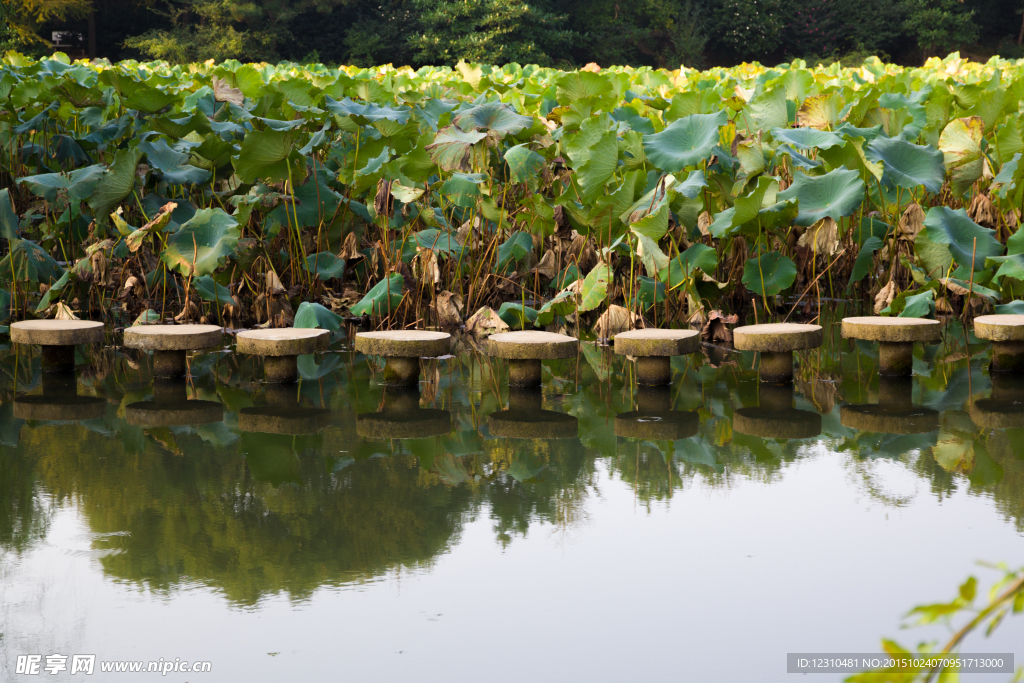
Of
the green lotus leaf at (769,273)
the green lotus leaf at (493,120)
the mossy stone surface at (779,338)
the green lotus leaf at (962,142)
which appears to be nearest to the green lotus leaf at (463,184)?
the green lotus leaf at (493,120)

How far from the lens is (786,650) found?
206 cm

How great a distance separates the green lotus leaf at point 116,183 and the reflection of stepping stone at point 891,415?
355 cm

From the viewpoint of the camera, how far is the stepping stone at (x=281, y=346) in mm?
4246

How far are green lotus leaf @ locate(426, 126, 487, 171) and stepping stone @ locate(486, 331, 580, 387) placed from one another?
1.08 m

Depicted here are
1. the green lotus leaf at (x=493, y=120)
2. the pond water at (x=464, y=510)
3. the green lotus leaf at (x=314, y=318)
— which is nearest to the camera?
the pond water at (x=464, y=510)

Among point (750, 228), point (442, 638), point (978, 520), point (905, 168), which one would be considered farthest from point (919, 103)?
point (442, 638)

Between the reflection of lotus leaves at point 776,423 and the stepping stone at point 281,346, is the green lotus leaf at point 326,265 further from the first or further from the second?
the reflection of lotus leaves at point 776,423

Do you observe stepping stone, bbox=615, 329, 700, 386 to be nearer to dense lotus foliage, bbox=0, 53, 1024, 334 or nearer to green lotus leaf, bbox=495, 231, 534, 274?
dense lotus foliage, bbox=0, 53, 1024, 334

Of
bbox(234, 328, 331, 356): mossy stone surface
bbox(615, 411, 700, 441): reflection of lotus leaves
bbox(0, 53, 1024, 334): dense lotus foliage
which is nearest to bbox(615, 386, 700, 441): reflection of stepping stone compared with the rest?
bbox(615, 411, 700, 441): reflection of lotus leaves

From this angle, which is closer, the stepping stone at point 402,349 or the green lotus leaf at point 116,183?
the stepping stone at point 402,349

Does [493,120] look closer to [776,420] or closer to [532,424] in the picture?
[532,424]

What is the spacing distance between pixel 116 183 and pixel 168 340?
1.22 m

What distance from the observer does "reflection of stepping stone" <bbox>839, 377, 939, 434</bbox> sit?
145 inches

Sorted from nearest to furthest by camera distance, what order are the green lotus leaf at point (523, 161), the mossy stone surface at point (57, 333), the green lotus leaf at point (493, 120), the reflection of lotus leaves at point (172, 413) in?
the reflection of lotus leaves at point (172, 413) < the mossy stone surface at point (57, 333) < the green lotus leaf at point (523, 161) < the green lotus leaf at point (493, 120)
